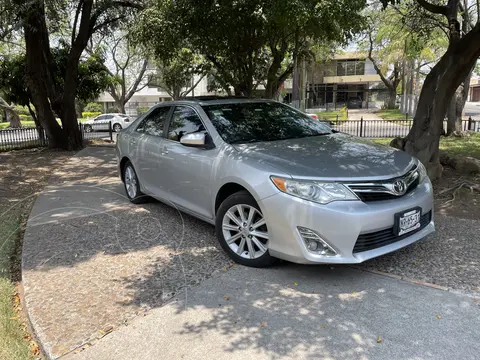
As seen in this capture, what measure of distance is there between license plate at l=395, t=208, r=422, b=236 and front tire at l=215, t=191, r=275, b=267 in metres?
1.13

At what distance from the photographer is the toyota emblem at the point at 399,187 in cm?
371

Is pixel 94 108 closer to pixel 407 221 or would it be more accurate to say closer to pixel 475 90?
pixel 407 221

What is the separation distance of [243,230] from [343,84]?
5221 centimetres

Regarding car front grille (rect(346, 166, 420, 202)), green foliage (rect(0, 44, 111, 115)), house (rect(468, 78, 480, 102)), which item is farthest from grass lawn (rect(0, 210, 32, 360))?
house (rect(468, 78, 480, 102))

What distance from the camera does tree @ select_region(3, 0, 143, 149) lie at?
12012 mm

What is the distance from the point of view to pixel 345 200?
11.4ft

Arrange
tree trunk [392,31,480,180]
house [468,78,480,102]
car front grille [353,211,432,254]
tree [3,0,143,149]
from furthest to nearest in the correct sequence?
house [468,78,480,102] → tree [3,0,143,149] → tree trunk [392,31,480,180] → car front grille [353,211,432,254]

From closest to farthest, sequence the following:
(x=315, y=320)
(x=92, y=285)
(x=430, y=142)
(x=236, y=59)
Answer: (x=315, y=320) → (x=92, y=285) → (x=430, y=142) → (x=236, y=59)

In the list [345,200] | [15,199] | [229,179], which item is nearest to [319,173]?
[345,200]

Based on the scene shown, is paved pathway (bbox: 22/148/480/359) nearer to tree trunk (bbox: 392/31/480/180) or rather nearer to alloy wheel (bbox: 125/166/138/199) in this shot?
alloy wheel (bbox: 125/166/138/199)

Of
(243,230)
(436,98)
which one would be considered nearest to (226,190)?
(243,230)

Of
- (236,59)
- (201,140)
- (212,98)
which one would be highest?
(236,59)

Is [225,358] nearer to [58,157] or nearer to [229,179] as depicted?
[229,179]

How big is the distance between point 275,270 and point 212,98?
8.55 feet
